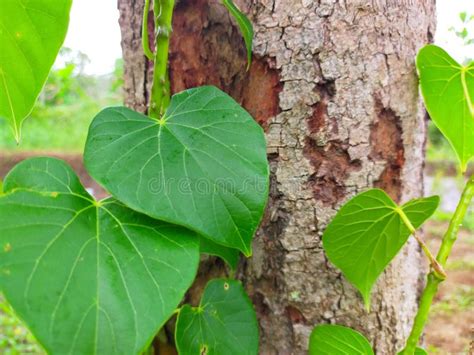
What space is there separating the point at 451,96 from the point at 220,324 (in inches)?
19.7

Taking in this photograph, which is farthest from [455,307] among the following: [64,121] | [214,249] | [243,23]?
[64,121]

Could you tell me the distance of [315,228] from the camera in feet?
2.42

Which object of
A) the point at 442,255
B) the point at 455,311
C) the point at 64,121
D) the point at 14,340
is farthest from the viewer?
the point at 64,121

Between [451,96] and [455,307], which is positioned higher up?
[451,96]

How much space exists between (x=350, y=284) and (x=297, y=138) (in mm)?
253

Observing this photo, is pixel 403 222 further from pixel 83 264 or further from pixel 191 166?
pixel 83 264

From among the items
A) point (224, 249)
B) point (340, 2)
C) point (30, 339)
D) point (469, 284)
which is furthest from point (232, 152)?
point (469, 284)

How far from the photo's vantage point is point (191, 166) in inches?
21.8

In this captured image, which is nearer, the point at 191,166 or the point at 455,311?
the point at 191,166

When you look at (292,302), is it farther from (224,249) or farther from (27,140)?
(27,140)

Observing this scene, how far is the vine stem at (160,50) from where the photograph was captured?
2.07ft

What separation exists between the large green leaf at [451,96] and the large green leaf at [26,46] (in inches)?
20.4

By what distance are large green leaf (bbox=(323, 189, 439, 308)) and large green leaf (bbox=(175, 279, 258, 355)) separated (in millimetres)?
163

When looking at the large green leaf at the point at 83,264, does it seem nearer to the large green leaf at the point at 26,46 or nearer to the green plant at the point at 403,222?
the large green leaf at the point at 26,46
